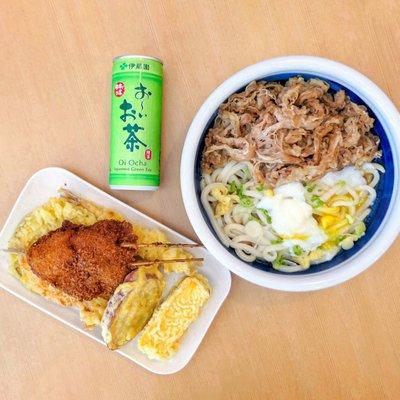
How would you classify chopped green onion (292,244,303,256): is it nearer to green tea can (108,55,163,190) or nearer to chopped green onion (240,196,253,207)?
chopped green onion (240,196,253,207)

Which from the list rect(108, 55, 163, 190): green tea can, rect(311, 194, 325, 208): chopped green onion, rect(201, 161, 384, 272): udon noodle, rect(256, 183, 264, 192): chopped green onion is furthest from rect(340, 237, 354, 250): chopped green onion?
rect(108, 55, 163, 190): green tea can

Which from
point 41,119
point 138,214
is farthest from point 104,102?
point 138,214

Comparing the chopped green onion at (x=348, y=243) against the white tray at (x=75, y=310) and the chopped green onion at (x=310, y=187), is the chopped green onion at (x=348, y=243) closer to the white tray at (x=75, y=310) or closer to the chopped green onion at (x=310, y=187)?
the chopped green onion at (x=310, y=187)

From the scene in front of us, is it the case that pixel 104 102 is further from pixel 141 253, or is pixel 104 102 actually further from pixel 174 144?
pixel 141 253

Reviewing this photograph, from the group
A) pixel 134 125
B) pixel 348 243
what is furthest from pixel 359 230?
pixel 134 125

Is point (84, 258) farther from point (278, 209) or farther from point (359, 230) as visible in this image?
point (359, 230)

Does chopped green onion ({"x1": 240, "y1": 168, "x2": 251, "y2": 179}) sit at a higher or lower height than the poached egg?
higher
